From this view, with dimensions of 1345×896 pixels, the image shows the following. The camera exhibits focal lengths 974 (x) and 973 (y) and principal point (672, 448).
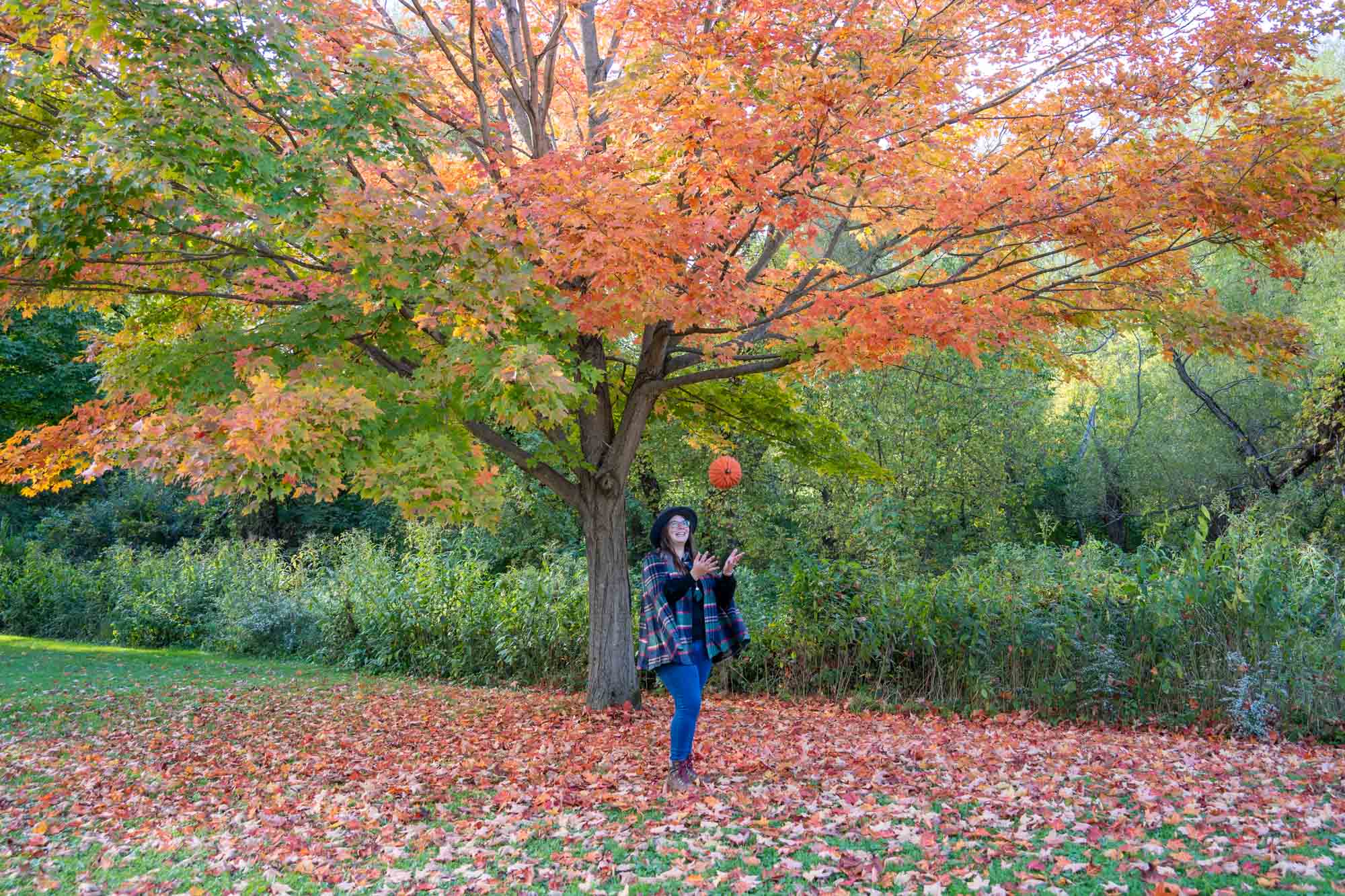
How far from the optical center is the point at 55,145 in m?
6.28

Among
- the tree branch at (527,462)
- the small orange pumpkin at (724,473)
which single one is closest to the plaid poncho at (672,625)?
the small orange pumpkin at (724,473)

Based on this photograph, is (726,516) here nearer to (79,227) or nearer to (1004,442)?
(1004,442)

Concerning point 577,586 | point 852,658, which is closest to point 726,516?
point 577,586

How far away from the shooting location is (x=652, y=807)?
5539 mm

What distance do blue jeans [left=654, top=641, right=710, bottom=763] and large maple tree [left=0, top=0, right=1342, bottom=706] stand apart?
66.5 inches

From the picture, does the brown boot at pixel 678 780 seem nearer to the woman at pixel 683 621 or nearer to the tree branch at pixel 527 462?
the woman at pixel 683 621

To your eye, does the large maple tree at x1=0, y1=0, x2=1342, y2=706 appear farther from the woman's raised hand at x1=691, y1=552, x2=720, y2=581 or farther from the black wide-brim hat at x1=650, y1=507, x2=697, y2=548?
the woman's raised hand at x1=691, y1=552, x2=720, y2=581

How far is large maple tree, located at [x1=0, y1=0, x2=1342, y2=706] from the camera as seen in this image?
5879 millimetres

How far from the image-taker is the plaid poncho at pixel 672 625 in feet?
17.7

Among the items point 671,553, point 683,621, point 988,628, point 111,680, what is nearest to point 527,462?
point 671,553

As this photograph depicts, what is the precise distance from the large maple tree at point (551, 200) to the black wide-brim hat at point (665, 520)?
3.08 ft

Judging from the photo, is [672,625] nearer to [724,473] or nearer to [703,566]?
[703,566]

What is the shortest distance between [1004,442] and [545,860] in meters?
13.0

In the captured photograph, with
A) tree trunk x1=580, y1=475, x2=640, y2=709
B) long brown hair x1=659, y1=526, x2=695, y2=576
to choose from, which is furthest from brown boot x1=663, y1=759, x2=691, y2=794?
tree trunk x1=580, y1=475, x2=640, y2=709
